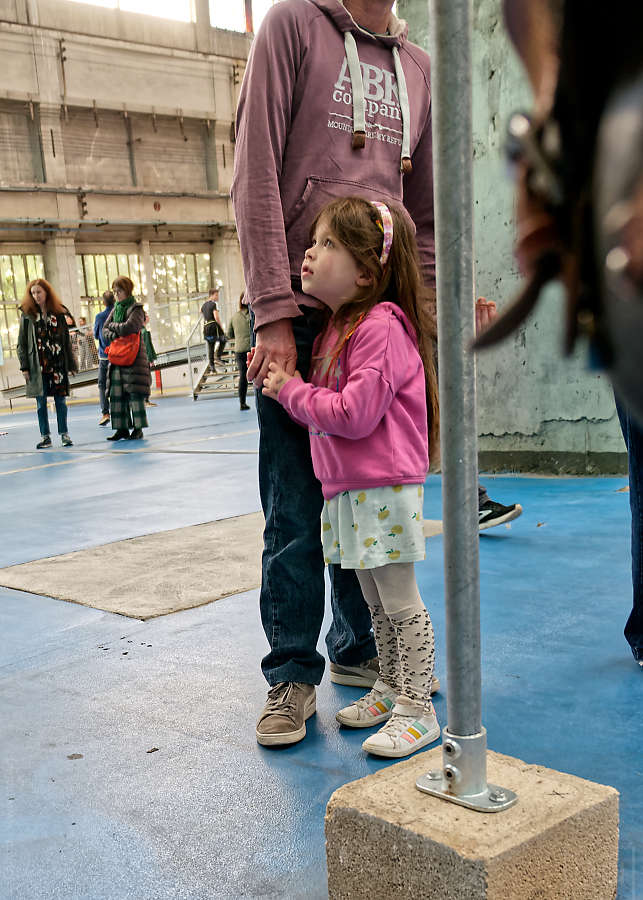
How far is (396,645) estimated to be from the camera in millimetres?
1872

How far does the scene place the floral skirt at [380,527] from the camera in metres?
1.68

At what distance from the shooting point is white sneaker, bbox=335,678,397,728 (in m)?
1.84

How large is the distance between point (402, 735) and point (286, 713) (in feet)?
0.80

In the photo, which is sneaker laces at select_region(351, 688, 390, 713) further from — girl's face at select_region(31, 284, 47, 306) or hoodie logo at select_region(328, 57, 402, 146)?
girl's face at select_region(31, 284, 47, 306)

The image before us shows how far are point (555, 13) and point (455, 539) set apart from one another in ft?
2.90

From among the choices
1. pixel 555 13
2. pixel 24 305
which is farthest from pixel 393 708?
pixel 24 305

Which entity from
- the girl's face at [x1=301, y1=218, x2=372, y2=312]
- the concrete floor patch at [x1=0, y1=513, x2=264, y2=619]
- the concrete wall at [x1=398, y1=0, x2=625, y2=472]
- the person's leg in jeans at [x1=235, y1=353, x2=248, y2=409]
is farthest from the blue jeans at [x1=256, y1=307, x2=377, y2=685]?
the person's leg in jeans at [x1=235, y1=353, x2=248, y2=409]

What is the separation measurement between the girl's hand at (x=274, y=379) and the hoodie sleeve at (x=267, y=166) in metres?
0.09

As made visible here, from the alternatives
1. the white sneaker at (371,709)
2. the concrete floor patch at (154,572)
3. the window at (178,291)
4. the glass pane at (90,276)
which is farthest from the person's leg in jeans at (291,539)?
the glass pane at (90,276)

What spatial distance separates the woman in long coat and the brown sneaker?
20.9 ft

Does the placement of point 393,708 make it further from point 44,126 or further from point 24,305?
point 44,126

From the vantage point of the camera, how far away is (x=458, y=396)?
107 centimetres

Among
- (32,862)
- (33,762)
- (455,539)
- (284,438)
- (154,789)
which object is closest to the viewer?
(455,539)

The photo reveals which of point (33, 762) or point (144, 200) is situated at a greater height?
point (144, 200)
